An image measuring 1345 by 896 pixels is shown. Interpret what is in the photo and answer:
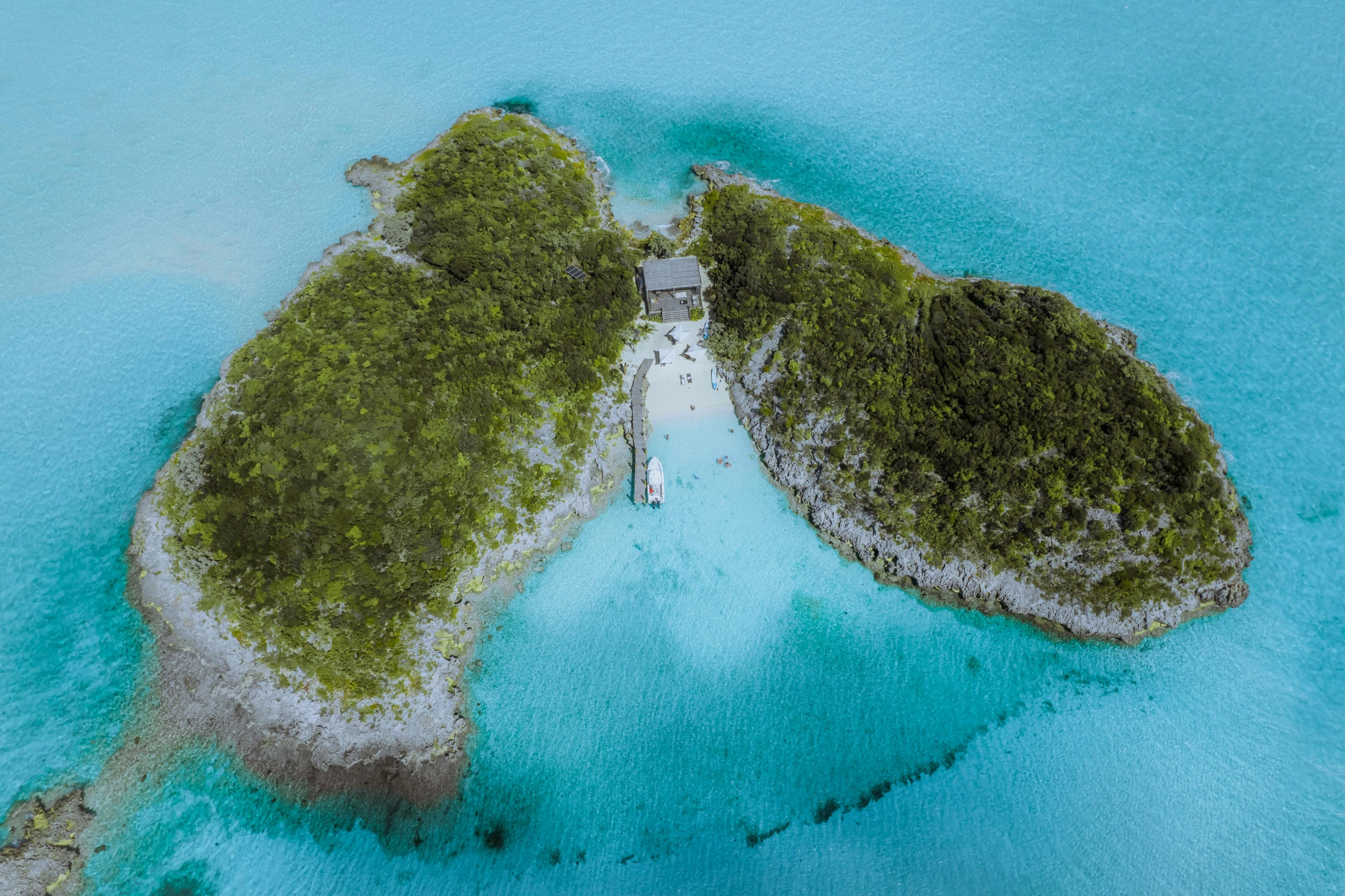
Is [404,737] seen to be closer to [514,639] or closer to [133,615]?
[514,639]

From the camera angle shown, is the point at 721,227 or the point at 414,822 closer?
the point at 414,822

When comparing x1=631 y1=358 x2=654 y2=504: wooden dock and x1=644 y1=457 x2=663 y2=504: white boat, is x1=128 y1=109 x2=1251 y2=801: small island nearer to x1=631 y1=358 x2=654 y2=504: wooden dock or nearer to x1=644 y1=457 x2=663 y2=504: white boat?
x1=631 y1=358 x2=654 y2=504: wooden dock

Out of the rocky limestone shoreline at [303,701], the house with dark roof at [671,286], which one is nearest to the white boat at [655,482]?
the rocky limestone shoreline at [303,701]

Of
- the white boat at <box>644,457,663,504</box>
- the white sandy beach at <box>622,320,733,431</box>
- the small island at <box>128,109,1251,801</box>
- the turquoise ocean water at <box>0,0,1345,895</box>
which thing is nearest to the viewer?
the turquoise ocean water at <box>0,0,1345,895</box>

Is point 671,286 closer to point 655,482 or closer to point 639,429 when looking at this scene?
point 639,429

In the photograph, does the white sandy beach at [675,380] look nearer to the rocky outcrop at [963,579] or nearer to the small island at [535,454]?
the small island at [535,454]

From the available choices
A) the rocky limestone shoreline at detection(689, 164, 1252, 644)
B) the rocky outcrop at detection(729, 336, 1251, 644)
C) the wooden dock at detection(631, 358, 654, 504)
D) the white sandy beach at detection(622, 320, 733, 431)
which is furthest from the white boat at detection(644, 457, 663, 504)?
the rocky outcrop at detection(729, 336, 1251, 644)

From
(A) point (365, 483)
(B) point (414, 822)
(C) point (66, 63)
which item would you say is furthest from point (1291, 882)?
(C) point (66, 63)
